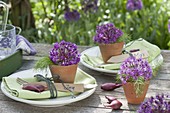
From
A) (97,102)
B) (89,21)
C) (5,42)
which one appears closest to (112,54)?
(97,102)

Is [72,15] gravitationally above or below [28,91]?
below

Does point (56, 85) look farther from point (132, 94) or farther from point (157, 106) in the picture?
point (157, 106)

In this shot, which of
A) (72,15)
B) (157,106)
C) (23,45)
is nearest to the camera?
(157,106)

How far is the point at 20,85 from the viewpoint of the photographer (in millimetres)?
1477

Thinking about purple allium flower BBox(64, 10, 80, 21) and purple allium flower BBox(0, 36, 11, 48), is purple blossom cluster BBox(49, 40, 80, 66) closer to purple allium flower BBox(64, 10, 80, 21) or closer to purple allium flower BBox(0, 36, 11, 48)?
purple allium flower BBox(0, 36, 11, 48)

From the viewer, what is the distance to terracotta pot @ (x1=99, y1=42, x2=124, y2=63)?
1.65m

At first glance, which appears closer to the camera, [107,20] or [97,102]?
[97,102]

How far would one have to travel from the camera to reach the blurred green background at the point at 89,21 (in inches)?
138

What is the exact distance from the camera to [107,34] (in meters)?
1.64

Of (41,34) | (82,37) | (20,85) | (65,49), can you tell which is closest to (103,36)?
(65,49)

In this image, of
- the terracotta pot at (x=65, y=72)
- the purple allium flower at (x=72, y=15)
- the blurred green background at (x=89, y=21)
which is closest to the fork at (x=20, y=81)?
the terracotta pot at (x=65, y=72)

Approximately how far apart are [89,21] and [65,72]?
2.26 m

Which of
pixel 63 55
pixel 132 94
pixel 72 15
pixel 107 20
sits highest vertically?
pixel 63 55

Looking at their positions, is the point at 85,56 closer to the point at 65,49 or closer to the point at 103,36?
the point at 103,36
